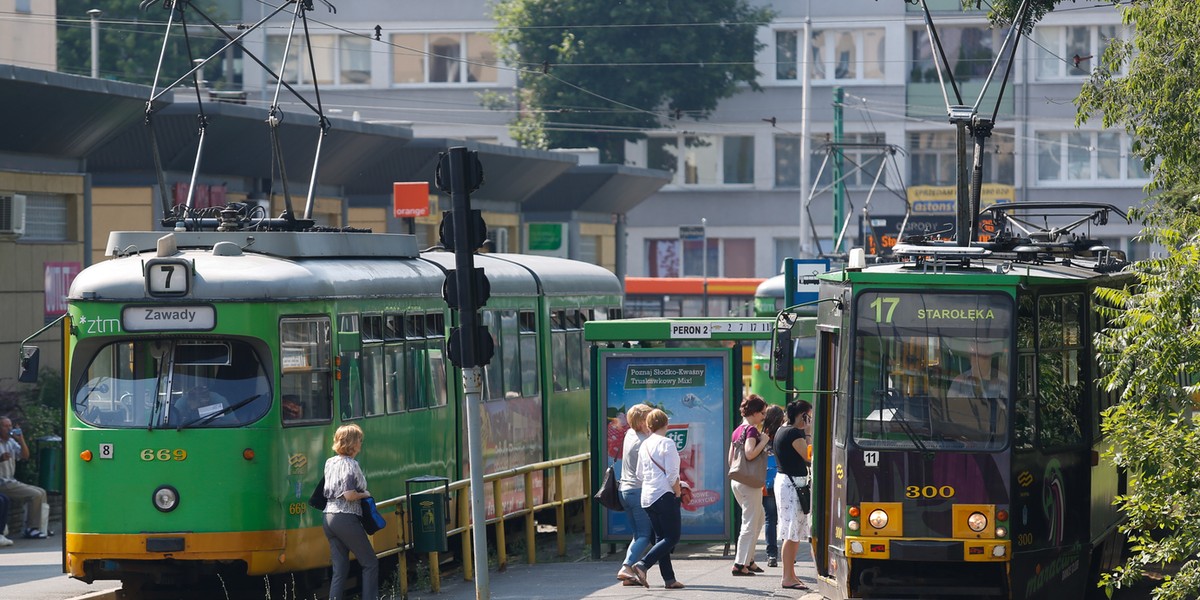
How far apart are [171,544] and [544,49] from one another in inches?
1672

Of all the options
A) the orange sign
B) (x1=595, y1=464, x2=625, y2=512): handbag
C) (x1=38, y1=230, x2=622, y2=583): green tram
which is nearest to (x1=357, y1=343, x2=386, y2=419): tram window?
(x1=38, y1=230, x2=622, y2=583): green tram

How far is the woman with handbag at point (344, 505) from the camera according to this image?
40.6 ft

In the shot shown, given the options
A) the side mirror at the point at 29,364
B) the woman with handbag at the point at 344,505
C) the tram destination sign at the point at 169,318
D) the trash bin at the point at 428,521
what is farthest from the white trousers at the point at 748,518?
the side mirror at the point at 29,364

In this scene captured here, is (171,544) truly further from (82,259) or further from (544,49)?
(544,49)

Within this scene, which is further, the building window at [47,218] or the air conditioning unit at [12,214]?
the building window at [47,218]

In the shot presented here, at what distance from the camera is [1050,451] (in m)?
11.9

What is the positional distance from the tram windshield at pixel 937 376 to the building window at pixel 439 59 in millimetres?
45411

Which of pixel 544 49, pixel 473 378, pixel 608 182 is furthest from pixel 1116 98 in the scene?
pixel 544 49

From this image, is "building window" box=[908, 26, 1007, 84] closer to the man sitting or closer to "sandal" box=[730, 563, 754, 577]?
the man sitting

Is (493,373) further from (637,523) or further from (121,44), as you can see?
(121,44)

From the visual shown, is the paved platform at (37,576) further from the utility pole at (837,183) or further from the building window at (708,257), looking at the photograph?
the building window at (708,257)

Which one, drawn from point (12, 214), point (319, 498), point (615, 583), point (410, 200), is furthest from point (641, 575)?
point (410, 200)

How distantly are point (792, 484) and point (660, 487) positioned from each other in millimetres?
1074

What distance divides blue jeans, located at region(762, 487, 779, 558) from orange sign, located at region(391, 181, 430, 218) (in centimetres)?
1007
